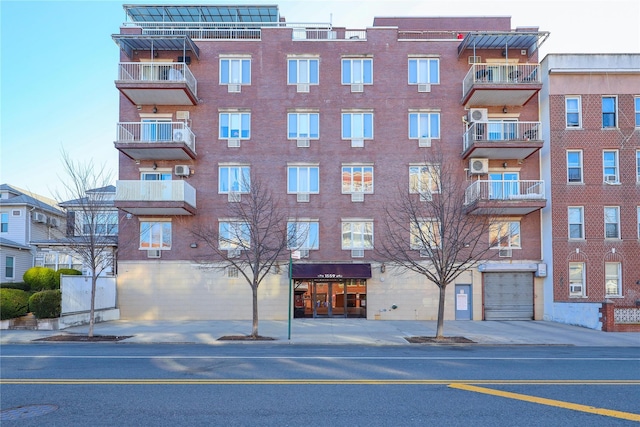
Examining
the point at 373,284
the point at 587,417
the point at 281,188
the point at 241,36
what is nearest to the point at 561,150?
the point at 373,284

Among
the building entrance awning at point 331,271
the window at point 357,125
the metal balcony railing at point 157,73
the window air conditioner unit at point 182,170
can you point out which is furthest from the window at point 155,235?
the window at point 357,125

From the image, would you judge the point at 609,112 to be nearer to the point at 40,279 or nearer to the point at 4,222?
the point at 40,279

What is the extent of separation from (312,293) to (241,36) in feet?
47.2

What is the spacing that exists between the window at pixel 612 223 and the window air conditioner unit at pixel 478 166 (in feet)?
20.0

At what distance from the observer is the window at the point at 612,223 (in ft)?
76.3

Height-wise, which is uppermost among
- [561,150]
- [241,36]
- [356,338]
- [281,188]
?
[241,36]

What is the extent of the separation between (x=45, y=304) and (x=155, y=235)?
21.0 ft

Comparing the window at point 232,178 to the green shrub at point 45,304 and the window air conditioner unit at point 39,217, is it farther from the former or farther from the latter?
the window air conditioner unit at point 39,217

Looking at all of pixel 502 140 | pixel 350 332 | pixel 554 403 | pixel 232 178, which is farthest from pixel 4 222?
pixel 554 403

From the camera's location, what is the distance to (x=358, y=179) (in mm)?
24500

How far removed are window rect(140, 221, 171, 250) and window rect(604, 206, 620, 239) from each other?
A: 2173cm

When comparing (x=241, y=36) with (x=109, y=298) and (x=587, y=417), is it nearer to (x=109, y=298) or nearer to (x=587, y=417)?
(x=109, y=298)

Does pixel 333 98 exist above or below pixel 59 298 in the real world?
above

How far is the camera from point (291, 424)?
638cm
